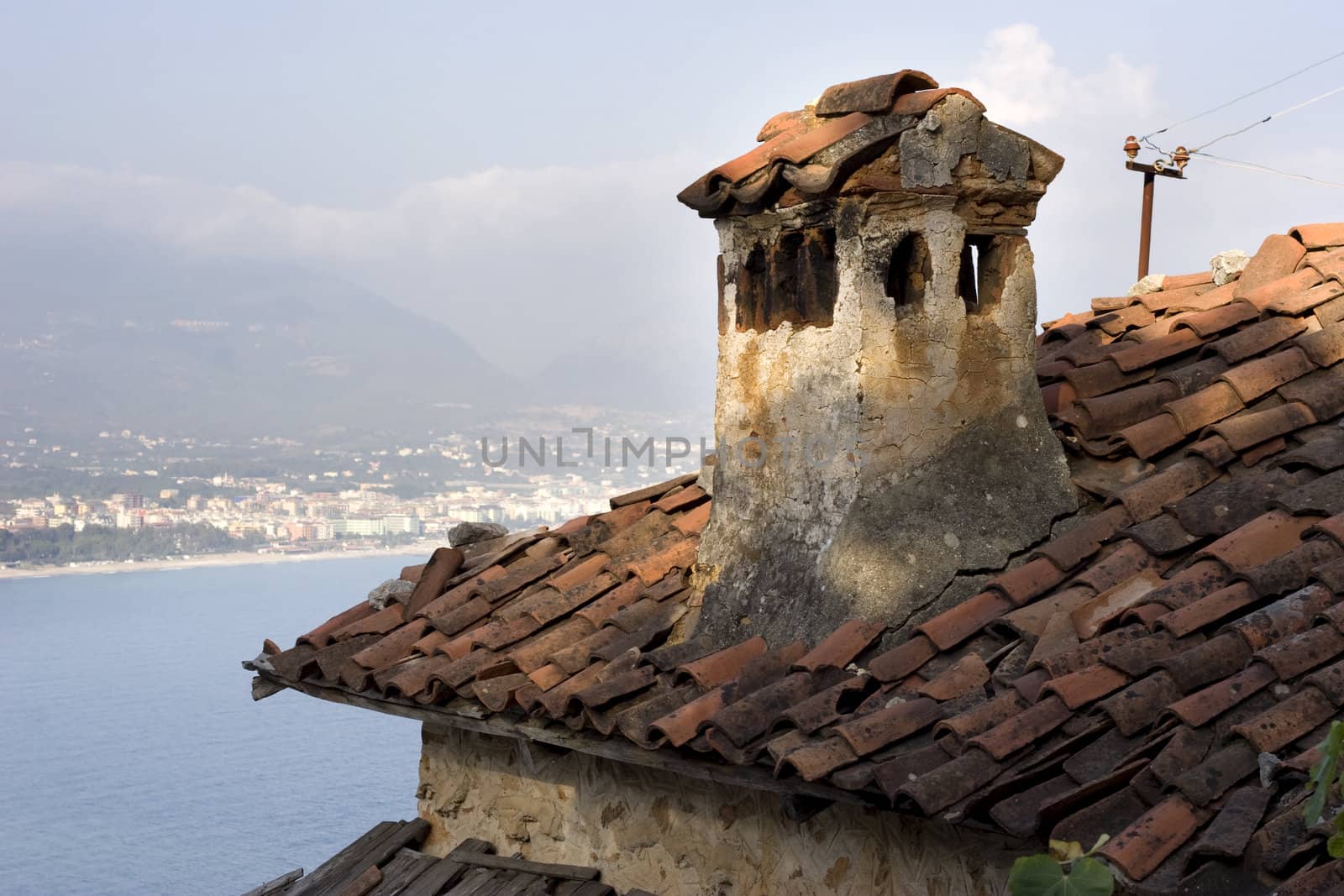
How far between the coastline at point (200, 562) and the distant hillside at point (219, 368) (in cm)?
3405

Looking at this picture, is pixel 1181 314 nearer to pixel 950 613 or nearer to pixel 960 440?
pixel 960 440

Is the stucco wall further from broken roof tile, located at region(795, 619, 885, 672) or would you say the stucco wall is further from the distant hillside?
the distant hillside

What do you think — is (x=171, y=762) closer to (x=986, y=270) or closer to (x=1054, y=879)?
(x=986, y=270)

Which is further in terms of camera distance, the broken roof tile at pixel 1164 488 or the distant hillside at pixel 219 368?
the distant hillside at pixel 219 368

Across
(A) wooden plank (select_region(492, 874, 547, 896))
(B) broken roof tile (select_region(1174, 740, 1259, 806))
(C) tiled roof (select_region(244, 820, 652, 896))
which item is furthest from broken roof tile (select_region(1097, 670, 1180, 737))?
(A) wooden plank (select_region(492, 874, 547, 896))

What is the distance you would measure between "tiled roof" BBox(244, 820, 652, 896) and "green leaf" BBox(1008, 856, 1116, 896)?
2348mm

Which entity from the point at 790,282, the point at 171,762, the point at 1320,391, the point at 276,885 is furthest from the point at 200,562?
the point at 1320,391

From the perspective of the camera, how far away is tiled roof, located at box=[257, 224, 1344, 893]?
10.2 feet

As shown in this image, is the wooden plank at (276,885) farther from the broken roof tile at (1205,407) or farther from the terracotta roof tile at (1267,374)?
the terracotta roof tile at (1267,374)

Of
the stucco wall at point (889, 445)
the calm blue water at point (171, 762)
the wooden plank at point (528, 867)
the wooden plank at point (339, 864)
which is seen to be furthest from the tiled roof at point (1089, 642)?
the calm blue water at point (171, 762)

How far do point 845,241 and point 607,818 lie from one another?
7.00ft

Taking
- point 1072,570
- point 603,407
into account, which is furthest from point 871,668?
point 603,407

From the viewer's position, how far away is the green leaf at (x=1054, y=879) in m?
2.52

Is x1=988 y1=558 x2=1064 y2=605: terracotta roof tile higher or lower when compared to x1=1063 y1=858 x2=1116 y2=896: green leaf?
higher
